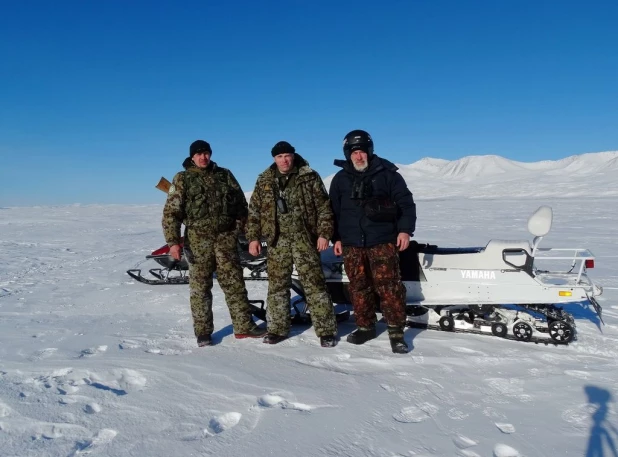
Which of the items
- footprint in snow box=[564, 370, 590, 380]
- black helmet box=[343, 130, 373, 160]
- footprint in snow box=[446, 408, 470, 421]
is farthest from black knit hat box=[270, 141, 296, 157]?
footprint in snow box=[564, 370, 590, 380]

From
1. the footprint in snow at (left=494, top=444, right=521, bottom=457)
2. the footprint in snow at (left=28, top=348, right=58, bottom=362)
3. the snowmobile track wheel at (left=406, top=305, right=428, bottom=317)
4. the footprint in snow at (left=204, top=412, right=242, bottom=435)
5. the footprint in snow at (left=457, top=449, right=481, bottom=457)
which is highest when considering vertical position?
the snowmobile track wheel at (left=406, top=305, right=428, bottom=317)

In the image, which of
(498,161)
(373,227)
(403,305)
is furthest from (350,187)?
(498,161)

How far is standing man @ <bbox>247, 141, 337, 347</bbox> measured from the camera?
3533mm

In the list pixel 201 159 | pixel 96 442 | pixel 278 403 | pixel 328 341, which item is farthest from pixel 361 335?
pixel 96 442

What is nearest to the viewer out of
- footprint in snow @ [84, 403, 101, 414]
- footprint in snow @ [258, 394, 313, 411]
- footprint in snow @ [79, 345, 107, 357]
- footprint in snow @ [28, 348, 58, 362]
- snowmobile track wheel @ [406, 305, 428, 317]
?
footprint in snow @ [84, 403, 101, 414]

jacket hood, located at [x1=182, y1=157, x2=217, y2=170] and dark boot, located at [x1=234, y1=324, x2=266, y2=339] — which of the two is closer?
jacket hood, located at [x1=182, y1=157, x2=217, y2=170]

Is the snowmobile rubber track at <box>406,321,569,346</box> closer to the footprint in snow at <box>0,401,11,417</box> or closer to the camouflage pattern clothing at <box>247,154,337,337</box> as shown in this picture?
the camouflage pattern clothing at <box>247,154,337,337</box>

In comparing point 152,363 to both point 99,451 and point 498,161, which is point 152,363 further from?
point 498,161

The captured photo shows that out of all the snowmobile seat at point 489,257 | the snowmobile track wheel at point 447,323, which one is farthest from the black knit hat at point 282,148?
the snowmobile track wheel at point 447,323

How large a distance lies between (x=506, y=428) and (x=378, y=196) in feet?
6.06

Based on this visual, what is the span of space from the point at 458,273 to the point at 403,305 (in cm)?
61

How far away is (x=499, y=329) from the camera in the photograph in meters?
3.68

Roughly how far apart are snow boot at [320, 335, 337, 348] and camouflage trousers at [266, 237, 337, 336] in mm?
26

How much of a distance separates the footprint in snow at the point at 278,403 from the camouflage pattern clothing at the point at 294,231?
1.07 metres
